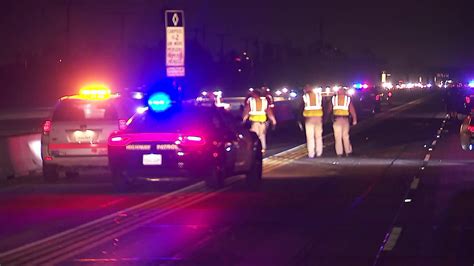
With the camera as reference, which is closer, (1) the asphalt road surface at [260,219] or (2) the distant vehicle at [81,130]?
(1) the asphalt road surface at [260,219]

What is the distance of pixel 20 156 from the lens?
2088 cm

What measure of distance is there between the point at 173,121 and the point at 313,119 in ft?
29.4

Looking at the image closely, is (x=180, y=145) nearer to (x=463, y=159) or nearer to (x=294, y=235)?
(x=294, y=235)

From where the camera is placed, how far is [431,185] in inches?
701

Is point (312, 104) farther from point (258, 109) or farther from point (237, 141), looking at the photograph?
point (237, 141)

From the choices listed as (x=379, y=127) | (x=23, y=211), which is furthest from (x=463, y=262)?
(x=379, y=127)

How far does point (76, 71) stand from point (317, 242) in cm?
11071

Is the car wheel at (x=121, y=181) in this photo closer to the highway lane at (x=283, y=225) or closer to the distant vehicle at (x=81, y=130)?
the distant vehicle at (x=81, y=130)

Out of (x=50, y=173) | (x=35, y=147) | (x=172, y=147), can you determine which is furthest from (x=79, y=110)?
(x=172, y=147)

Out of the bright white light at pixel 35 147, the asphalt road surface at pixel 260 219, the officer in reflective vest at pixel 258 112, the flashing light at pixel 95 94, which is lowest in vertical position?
the asphalt road surface at pixel 260 219

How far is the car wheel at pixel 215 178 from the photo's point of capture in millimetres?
16953

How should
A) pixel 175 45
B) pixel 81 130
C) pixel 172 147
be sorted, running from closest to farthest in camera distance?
pixel 172 147
pixel 81 130
pixel 175 45

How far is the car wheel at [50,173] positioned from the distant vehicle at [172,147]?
224 centimetres

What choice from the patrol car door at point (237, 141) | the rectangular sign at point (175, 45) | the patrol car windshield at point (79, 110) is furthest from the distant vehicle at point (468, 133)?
the patrol car windshield at point (79, 110)
